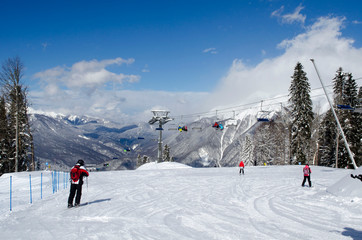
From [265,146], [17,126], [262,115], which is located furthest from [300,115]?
[17,126]

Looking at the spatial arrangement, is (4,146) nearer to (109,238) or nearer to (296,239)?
(109,238)

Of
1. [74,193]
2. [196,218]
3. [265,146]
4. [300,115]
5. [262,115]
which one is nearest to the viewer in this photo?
[196,218]

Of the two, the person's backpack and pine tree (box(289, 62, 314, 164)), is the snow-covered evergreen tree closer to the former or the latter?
pine tree (box(289, 62, 314, 164))

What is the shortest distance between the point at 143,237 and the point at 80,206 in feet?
18.5

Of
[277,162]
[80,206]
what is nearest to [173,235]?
[80,206]

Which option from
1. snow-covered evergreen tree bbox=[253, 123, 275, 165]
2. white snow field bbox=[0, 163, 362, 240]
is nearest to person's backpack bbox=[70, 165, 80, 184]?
white snow field bbox=[0, 163, 362, 240]

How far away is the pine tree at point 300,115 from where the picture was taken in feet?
136

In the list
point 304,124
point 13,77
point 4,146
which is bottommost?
point 4,146

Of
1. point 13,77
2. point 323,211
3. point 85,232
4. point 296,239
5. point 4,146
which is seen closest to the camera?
point 296,239

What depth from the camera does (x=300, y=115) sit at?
4206 cm

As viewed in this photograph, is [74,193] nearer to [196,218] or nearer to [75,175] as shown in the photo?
[75,175]

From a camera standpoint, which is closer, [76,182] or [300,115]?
[76,182]

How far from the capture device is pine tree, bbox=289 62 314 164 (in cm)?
4159

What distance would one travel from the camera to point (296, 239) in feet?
21.4
